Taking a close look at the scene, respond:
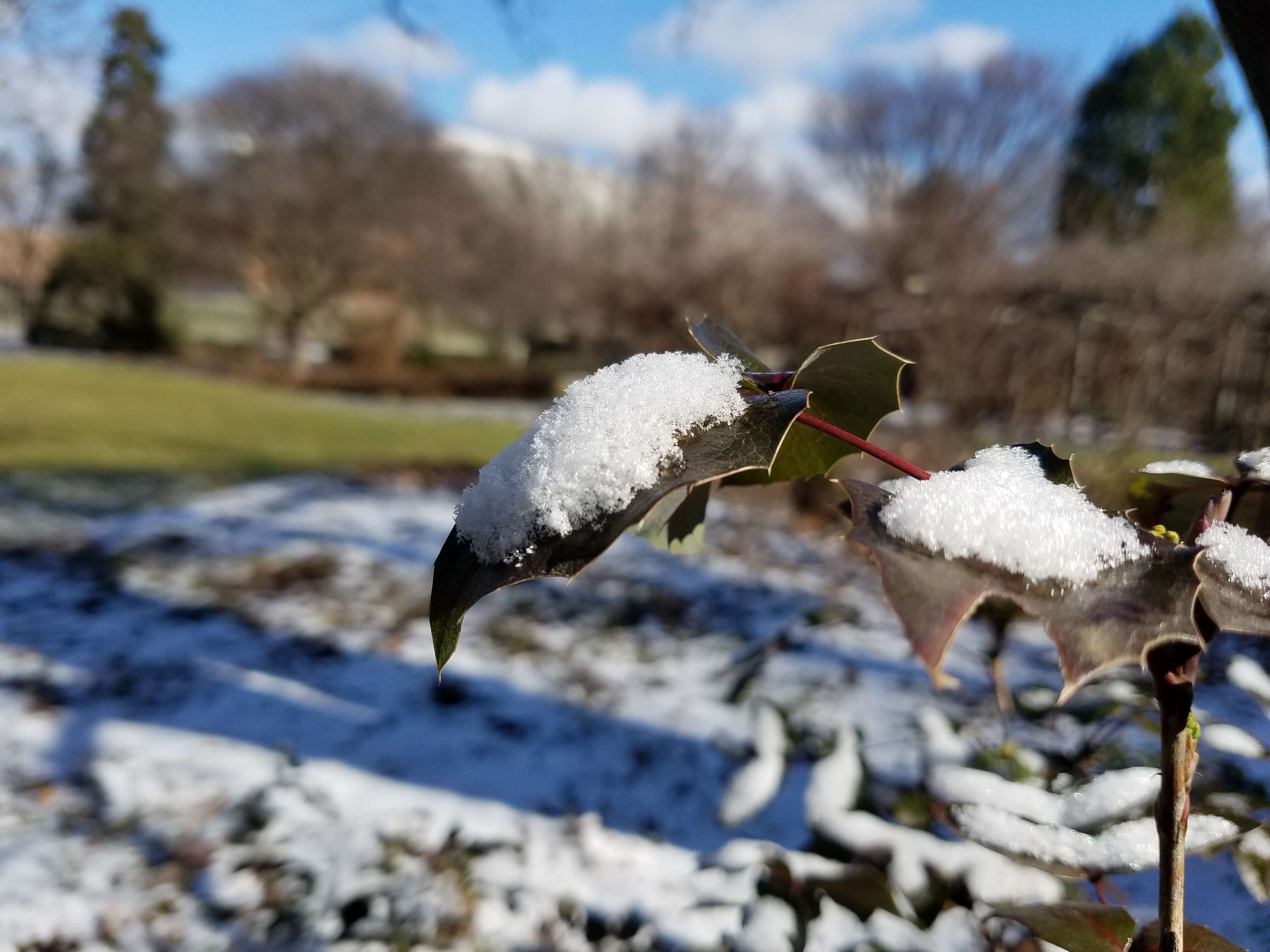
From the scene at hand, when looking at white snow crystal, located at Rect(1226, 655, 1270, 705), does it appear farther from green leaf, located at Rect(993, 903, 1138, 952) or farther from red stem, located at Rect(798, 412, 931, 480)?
Answer: red stem, located at Rect(798, 412, 931, 480)

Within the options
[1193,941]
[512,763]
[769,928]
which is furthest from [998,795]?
[512,763]

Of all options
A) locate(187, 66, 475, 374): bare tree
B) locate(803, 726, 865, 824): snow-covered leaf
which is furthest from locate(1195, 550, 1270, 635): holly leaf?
locate(187, 66, 475, 374): bare tree

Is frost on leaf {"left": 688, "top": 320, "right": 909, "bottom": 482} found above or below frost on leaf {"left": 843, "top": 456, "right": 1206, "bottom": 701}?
above

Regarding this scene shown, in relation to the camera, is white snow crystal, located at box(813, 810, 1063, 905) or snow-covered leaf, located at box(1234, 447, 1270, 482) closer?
snow-covered leaf, located at box(1234, 447, 1270, 482)

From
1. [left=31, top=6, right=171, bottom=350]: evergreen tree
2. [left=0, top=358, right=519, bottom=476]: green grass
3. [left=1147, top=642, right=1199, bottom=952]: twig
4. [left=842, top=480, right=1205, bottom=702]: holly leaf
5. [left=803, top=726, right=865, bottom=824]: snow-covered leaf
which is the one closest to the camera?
[left=842, top=480, right=1205, bottom=702]: holly leaf

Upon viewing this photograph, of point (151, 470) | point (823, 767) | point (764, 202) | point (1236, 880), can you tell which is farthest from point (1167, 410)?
point (764, 202)

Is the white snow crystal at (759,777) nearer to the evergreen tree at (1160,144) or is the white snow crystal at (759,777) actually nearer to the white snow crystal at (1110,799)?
the white snow crystal at (1110,799)

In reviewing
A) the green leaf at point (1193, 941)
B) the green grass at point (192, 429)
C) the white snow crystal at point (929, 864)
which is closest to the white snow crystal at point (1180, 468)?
the green leaf at point (1193, 941)
